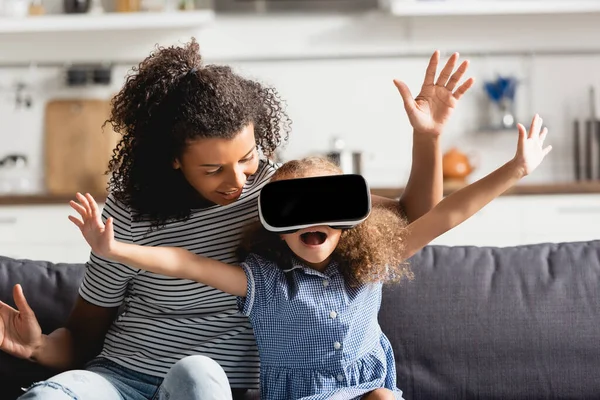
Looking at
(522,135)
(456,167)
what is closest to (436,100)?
(522,135)

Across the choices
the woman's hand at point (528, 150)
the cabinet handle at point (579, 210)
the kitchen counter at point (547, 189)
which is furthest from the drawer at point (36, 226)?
the woman's hand at point (528, 150)

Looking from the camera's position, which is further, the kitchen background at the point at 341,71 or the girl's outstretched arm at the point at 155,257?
the kitchen background at the point at 341,71

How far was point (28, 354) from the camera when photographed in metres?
1.69

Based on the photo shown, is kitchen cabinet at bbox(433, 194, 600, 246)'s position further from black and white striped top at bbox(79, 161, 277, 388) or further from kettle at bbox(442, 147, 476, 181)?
black and white striped top at bbox(79, 161, 277, 388)

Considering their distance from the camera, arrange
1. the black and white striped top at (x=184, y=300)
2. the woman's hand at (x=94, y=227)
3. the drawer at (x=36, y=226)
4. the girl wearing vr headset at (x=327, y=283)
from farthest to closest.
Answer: the drawer at (x=36, y=226) < the black and white striped top at (x=184, y=300) < the girl wearing vr headset at (x=327, y=283) < the woman's hand at (x=94, y=227)

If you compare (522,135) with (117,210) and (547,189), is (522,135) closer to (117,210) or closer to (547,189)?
(117,210)

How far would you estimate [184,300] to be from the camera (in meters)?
1.68

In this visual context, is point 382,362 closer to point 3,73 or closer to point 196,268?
point 196,268

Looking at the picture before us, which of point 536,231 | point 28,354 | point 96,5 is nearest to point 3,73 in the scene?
point 96,5

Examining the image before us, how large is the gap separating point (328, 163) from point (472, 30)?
2752 millimetres

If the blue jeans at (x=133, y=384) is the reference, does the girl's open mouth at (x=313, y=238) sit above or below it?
above

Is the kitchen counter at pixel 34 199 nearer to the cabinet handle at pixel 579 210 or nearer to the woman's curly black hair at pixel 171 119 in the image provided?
the cabinet handle at pixel 579 210

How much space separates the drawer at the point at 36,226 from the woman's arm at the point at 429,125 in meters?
2.30

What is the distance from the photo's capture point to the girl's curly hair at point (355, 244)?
5.18 feet
